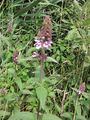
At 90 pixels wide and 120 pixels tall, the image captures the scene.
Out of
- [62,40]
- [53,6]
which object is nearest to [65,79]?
[62,40]

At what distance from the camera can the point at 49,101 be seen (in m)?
2.25

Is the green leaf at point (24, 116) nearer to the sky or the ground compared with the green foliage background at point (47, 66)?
nearer to the ground

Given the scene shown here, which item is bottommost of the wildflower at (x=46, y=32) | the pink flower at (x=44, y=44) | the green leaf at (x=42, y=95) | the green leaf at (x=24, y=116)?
Answer: the green leaf at (x=24, y=116)

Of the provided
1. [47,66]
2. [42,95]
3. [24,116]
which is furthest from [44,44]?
[47,66]

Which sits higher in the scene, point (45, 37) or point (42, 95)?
point (45, 37)

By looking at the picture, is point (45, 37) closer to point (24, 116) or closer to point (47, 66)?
point (24, 116)

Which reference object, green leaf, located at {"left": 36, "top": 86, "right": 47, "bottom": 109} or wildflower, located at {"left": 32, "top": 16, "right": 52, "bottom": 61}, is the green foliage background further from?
wildflower, located at {"left": 32, "top": 16, "right": 52, "bottom": 61}

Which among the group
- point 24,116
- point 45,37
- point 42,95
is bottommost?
point 24,116

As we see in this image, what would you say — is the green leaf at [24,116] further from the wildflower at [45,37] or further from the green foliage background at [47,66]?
the wildflower at [45,37]

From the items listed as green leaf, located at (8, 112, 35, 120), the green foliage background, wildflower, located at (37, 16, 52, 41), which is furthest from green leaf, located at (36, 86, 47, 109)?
wildflower, located at (37, 16, 52, 41)

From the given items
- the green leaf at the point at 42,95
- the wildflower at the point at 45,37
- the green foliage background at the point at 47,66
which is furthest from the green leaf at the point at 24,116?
the wildflower at the point at 45,37

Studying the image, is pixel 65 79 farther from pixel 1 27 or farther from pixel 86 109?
pixel 1 27

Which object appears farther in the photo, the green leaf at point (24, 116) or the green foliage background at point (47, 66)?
the green foliage background at point (47, 66)

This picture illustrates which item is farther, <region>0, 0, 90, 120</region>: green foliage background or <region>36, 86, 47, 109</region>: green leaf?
<region>0, 0, 90, 120</region>: green foliage background
